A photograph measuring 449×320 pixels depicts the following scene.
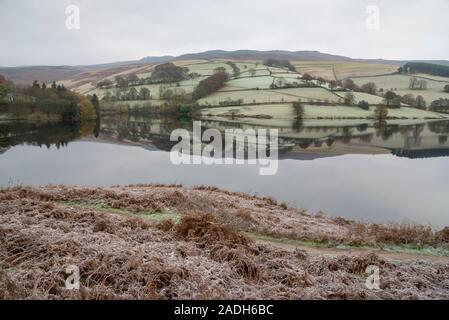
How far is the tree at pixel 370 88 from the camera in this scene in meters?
78.6

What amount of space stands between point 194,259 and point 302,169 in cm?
2030

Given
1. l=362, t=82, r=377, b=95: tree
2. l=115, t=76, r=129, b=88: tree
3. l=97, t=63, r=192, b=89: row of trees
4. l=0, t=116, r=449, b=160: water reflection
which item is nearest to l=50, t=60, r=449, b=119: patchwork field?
l=115, t=76, r=129, b=88: tree

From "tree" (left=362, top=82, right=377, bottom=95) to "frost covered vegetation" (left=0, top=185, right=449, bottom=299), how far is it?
74952mm

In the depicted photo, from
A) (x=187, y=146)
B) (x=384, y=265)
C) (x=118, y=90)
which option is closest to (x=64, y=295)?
(x=384, y=265)

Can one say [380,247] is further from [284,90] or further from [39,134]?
[284,90]

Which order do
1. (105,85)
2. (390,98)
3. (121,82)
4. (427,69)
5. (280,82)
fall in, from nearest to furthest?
1. (390,98)
2. (280,82)
3. (427,69)
4. (121,82)
5. (105,85)

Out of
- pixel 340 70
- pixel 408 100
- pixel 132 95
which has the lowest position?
pixel 408 100

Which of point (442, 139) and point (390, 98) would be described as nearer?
point (442, 139)

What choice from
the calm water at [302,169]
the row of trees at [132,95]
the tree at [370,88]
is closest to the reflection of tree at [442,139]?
the calm water at [302,169]

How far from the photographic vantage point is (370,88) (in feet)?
259

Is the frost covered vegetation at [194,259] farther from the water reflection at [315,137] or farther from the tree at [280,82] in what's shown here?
the tree at [280,82]

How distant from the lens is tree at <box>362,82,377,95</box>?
258ft

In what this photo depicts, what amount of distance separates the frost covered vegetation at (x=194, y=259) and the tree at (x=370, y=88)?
246 ft

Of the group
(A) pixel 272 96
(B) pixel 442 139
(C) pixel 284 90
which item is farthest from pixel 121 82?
(B) pixel 442 139
